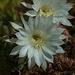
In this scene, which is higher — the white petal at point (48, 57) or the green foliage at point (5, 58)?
the white petal at point (48, 57)

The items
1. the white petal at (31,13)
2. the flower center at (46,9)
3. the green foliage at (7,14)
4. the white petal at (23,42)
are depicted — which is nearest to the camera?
the white petal at (23,42)

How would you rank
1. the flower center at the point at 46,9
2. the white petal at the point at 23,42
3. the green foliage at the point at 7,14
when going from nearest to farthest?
1. the white petal at the point at 23,42
2. the flower center at the point at 46,9
3. the green foliage at the point at 7,14

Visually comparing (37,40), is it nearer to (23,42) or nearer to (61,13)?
(23,42)

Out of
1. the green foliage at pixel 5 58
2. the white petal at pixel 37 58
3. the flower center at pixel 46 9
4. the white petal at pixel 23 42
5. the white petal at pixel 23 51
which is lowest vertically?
the green foliage at pixel 5 58

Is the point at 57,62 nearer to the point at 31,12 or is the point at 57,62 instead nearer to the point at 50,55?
the point at 50,55

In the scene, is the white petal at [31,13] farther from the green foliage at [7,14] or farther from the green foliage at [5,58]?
the green foliage at [7,14]

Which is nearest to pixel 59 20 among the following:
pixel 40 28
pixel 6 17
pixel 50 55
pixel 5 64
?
pixel 40 28

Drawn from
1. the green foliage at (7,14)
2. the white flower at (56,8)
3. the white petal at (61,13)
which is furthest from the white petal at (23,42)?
the green foliage at (7,14)

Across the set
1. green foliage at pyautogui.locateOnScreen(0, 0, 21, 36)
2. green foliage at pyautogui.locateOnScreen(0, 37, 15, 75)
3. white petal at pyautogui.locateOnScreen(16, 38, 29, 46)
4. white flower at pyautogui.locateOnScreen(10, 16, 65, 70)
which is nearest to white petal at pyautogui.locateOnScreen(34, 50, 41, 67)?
white flower at pyautogui.locateOnScreen(10, 16, 65, 70)
